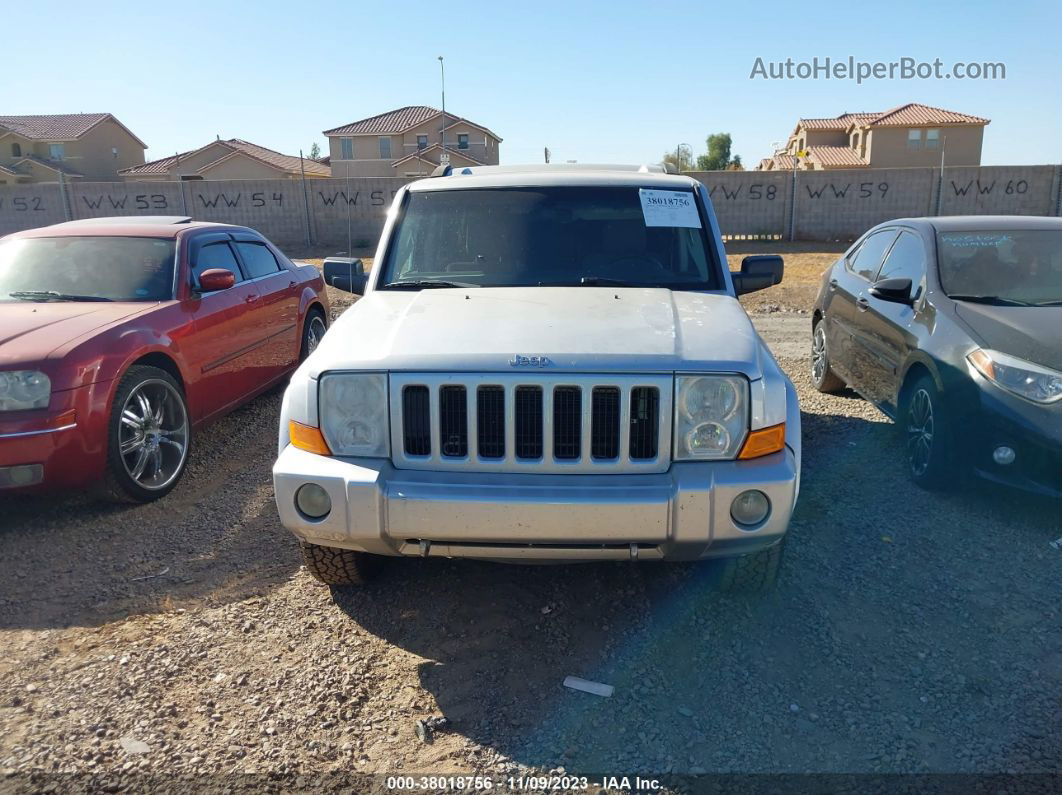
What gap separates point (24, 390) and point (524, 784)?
3400 mm

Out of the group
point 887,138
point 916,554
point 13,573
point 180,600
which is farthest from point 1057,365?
point 887,138

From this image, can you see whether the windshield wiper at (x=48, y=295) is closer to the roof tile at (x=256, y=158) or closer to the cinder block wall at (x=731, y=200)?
the cinder block wall at (x=731, y=200)

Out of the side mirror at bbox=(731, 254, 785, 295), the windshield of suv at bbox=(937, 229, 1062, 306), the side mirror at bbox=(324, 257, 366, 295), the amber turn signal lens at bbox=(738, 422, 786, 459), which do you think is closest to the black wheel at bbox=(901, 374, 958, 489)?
the windshield of suv at bbox=(937, 229, 1062, 306)

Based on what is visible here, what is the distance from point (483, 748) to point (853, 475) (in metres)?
3.41

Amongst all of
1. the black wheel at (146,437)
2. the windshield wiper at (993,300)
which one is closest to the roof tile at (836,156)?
the windshield wiper at (993,300)

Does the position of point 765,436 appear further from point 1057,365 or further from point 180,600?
point 180,600

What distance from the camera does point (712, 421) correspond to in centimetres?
304

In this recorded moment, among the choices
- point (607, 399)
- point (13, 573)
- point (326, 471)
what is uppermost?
point (607, 399)

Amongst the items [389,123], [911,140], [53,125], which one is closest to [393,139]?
[389,123]

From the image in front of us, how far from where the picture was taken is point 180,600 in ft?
12.3

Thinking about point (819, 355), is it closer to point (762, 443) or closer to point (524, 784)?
point (762, 443)

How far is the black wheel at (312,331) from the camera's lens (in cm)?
768

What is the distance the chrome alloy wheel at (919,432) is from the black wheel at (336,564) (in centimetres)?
334

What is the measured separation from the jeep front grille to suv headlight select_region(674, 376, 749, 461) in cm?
8
